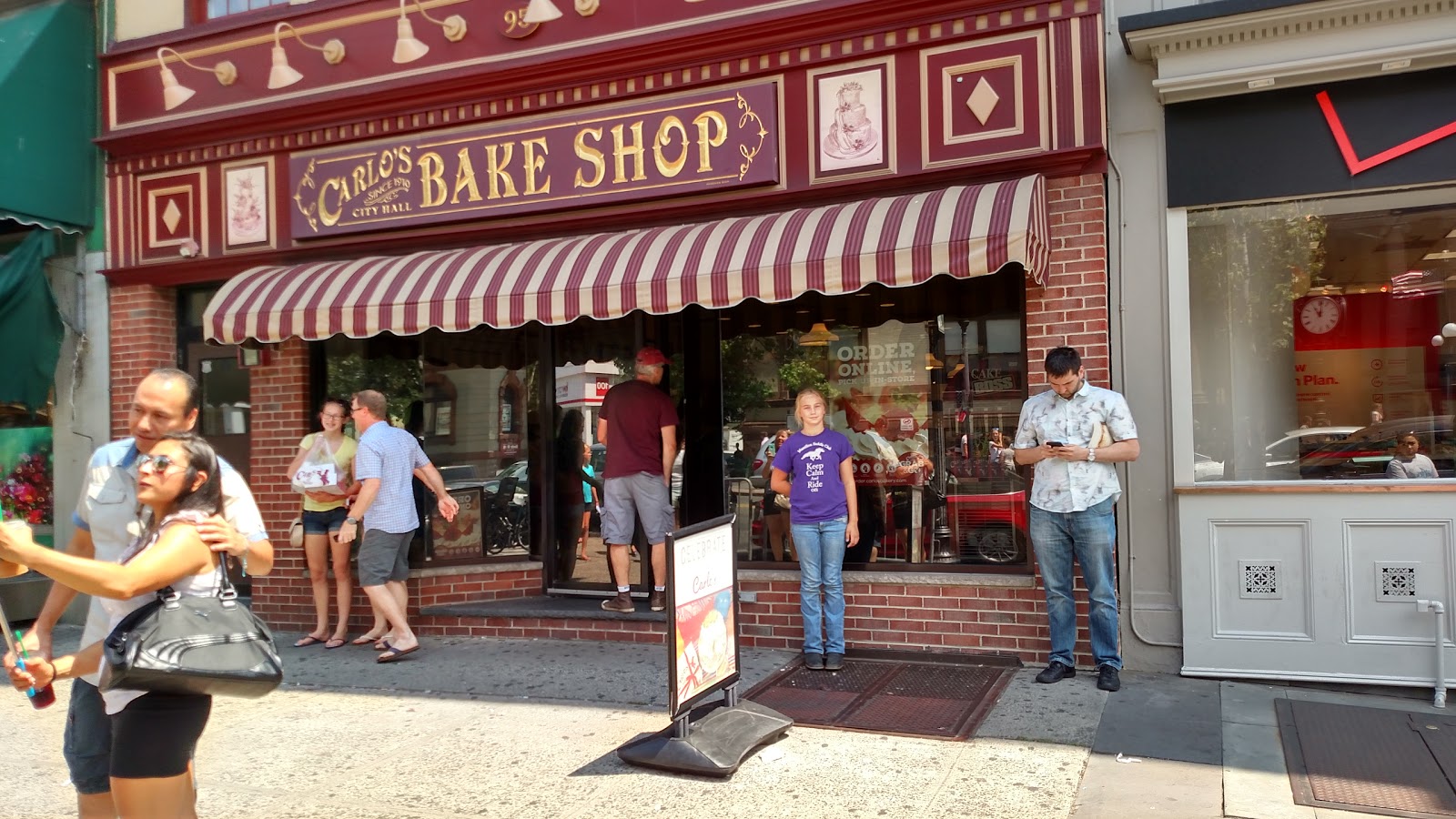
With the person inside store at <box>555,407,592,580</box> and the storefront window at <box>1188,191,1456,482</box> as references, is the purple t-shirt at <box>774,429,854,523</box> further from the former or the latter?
the person inside store at <box>555,407,592,580</box>

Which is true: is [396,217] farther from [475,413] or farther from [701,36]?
[701,36]

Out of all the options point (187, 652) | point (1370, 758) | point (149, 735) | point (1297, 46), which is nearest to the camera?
point (187, 652)

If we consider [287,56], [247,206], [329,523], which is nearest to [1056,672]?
[329,523]

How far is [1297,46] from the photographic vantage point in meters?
5.80

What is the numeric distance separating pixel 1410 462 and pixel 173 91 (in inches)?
366

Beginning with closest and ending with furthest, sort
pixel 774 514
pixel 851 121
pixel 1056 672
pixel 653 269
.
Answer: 1. pixel 1056 672
2. pixel 653 269
3. pixel 851 121
4. pixel 774 514

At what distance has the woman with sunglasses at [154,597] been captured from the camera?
2.86 meters

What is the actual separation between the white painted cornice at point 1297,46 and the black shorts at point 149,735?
5.70 m

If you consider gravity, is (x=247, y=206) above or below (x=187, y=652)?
above

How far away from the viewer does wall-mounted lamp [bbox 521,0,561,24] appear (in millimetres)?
7570

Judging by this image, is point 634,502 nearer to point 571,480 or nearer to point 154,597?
point 571,480

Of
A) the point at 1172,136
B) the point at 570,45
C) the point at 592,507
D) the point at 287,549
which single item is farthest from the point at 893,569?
the point at 287,549

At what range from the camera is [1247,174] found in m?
6.07

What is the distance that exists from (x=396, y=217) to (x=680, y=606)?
4719mm
